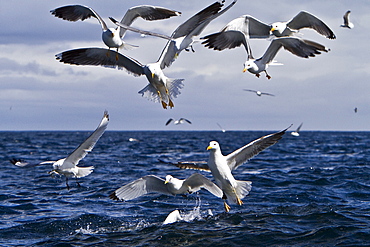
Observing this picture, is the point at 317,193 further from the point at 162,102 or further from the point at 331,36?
the point at 162,102

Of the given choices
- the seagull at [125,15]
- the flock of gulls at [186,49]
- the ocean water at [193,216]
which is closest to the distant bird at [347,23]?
the ocean water at [193,216]

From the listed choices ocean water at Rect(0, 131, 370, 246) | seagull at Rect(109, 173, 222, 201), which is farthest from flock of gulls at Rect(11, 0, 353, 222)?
ocean water at Rect(0, 131, 370, 246)

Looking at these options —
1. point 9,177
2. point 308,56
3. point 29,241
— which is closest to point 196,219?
point 29,241

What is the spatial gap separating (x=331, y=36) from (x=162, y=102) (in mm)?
4338

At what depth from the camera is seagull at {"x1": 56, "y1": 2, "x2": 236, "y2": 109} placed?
35.5 feet

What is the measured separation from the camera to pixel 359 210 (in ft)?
40.6

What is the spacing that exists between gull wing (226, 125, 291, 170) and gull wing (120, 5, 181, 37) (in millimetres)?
3227

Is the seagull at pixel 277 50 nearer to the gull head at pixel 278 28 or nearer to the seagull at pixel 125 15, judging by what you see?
the gull head at pixel 278 28

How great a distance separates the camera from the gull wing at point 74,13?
11789 mm

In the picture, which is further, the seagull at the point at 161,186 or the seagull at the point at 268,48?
the seagull at the point at 268,48

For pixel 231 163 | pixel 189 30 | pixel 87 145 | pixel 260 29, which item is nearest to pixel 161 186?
pixel 231 163

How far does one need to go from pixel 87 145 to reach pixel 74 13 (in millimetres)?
2932

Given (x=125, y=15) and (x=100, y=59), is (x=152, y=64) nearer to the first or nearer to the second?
(x=100, y=59)

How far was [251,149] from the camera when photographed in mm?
10906
